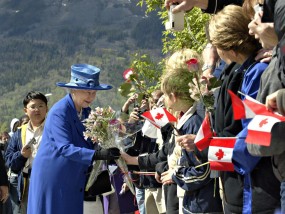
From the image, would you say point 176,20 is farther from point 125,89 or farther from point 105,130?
point 105,130

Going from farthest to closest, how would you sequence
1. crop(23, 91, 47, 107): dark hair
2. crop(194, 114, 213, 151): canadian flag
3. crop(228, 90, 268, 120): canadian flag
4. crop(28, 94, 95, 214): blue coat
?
1. crop(23, 91, 47, 107): dark hair
2. crop(28, 94, 95, 214): blue coat
3. crop(194, 114, 213, 151): canadian flag
4. crop(228, 90, 268, 120): canadian flag

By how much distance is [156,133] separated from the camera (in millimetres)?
7191

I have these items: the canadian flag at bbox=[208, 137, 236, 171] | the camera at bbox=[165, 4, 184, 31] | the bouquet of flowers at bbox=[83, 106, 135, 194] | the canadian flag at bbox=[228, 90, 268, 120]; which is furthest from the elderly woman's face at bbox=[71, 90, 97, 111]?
the canadian flag at bbox=[228, 90, 268, 120]

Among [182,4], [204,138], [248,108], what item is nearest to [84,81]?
[182,4]

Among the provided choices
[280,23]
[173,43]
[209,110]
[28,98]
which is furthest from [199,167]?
[173,43]

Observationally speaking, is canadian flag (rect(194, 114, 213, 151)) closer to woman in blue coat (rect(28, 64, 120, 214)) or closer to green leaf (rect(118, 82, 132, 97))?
green leaf (rect(118, 82, 132, 97))

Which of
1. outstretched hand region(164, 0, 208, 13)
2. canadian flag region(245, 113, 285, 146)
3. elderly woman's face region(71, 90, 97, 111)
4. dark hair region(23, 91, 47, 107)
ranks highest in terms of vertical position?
outstretched hand region(164, 0, 208, 13)

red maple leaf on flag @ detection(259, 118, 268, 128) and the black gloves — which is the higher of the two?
red maple leaf on flag @ detection(259, 118, 268, 128)

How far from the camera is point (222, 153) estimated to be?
4.16 metres

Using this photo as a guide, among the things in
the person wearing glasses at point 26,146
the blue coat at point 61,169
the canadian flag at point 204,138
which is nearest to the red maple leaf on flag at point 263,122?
the canadian flag at point 204,138

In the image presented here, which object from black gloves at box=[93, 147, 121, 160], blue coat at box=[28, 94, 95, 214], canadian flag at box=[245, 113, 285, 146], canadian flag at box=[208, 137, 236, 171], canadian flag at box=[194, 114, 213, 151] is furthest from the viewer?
blue coat at box=[28, 94, 95, 214]

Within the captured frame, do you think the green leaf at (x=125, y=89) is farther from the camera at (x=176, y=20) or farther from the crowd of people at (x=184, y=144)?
the camera at (x=176, y=20)

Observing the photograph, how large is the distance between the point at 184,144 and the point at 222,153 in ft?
2.28

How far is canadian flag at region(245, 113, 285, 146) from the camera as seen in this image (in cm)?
328
